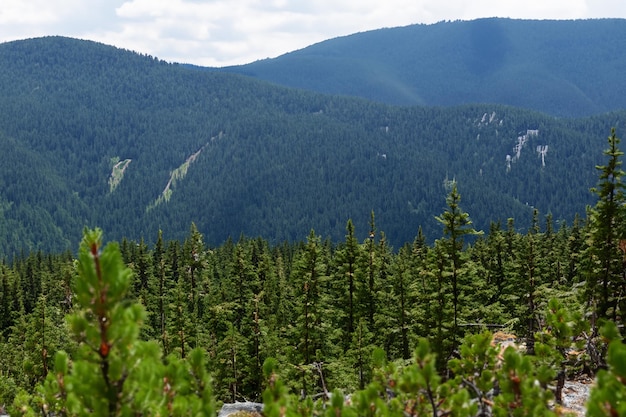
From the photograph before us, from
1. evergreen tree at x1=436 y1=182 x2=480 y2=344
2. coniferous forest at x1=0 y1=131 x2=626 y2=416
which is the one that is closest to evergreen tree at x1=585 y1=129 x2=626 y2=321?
coniferous forest at x1=0 y1=131 x2=626 y2=416

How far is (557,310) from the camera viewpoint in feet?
31.4

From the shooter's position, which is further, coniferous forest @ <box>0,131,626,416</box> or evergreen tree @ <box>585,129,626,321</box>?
evergreen tree @ <box>585,129,626,321</box>

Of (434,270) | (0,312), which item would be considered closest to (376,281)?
(434,270)

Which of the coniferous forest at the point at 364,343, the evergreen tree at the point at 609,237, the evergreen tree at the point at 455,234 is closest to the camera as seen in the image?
the coniferous forest at the point at 364,343

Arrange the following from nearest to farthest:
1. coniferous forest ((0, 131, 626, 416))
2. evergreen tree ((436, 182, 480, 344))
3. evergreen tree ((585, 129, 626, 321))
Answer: coniferous forest ((0, 131, 626, 416)) < evergreen tree ((585, 129, 626, 321)) < evergreen tree ((436, 182, 480, 344))

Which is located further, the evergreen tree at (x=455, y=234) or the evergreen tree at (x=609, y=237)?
the evergreen tree at (x=455, y=234)

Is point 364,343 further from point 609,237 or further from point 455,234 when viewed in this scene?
point 609,237

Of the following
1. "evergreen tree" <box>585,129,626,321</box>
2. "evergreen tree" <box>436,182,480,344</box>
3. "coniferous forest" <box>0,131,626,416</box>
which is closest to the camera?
"coniferous forest" <box>0,131,626,416</box>

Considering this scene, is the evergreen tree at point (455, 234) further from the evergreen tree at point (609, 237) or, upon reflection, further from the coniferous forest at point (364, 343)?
the evergreen tree at point (609, 237)

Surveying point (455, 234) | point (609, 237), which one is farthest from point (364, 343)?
point (609, 237)

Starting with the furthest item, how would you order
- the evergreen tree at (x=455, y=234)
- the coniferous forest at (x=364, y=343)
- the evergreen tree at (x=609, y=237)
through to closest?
1. the evergreen tree at (x=455, y=234)
2. the evergreen tree at (x=609, y=237)
3. the coniferous forest at (x=364, y=343)

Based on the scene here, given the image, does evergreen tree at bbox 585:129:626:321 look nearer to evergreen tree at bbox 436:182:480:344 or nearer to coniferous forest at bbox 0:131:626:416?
coniferous forest at bbox 0:131:626:416

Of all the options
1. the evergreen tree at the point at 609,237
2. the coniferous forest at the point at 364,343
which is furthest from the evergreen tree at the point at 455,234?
the evergreen tree at the point at 609,237

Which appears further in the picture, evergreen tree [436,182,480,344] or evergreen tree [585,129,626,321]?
evergreen tree [436,182,480,344]
